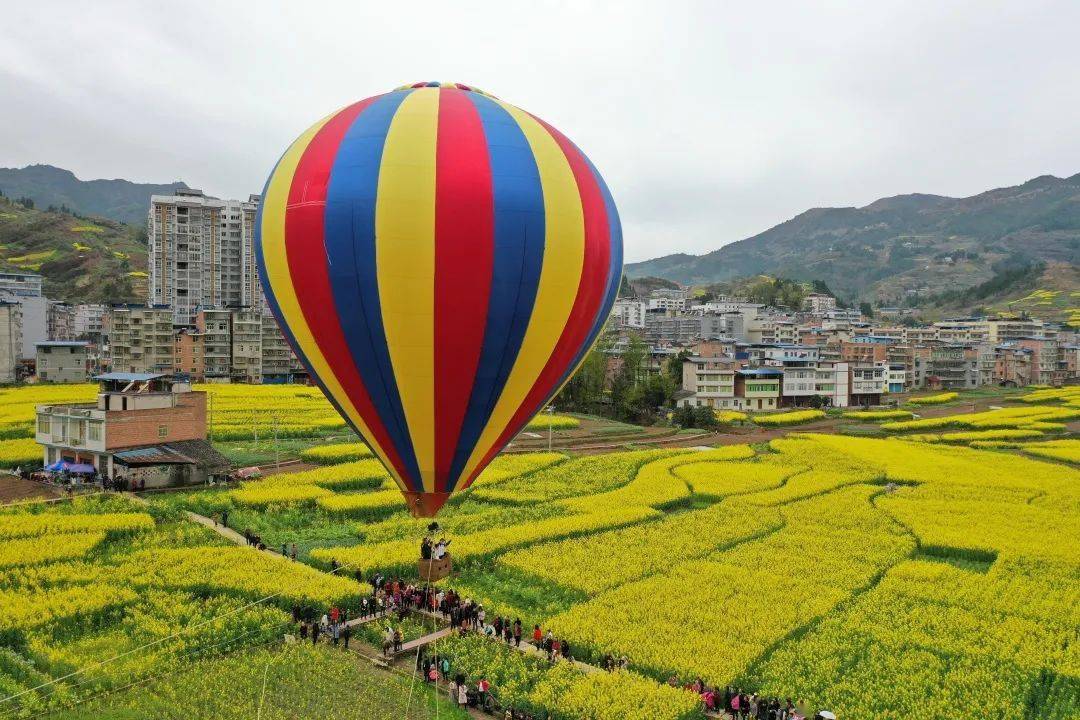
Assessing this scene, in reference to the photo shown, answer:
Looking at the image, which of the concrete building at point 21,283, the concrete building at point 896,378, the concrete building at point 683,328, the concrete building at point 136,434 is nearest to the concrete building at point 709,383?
the concrete building at point 896,378

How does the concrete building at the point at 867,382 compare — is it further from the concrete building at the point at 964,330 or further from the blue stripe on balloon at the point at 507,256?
the blue stripe on balloon at the point at 507,256

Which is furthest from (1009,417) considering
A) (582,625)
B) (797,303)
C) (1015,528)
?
(797,303)

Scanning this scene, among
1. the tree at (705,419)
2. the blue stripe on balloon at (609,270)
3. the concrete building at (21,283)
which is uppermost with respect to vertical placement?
the concrete building at (21,283)

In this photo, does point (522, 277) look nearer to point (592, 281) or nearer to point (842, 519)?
point (592, 281)

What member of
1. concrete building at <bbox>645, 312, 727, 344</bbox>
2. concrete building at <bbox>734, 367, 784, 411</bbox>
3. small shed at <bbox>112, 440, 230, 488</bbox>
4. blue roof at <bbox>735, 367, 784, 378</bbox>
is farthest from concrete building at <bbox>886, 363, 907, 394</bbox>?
small shed at <bbox>112, 440, 230, 488</bbox>

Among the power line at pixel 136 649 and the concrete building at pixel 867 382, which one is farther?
the concrete building at pixel 867 382

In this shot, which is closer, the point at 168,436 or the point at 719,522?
the point at 719,522

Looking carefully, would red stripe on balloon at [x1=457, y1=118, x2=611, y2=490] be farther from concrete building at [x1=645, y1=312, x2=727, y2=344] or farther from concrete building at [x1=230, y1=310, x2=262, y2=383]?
concrete building at [x1=645, y1=312, x2=727, y2=344]
